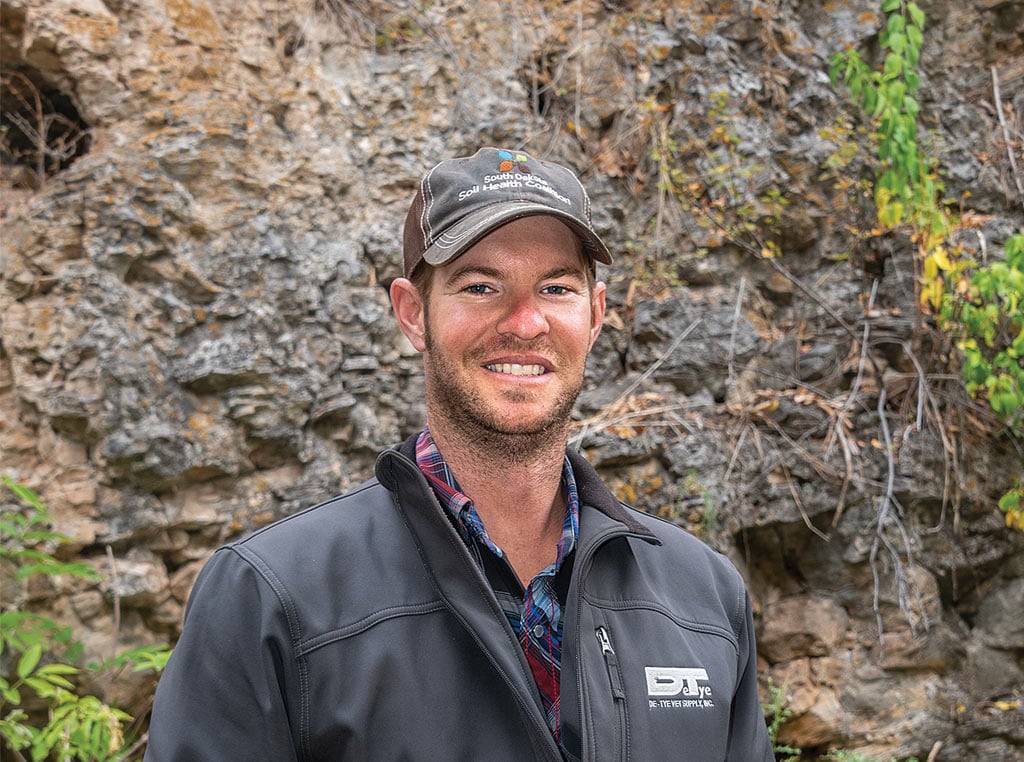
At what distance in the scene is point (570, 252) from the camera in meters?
1.83

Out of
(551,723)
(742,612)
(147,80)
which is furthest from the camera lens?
(147,80)

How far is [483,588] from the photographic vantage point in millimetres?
1567

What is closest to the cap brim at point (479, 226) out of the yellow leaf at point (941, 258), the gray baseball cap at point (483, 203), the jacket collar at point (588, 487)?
the gray baseball cap at point (483, 203)

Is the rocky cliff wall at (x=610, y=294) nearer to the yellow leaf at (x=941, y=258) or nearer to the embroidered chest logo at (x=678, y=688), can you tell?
the yellow leaf at (x=941, y=258)

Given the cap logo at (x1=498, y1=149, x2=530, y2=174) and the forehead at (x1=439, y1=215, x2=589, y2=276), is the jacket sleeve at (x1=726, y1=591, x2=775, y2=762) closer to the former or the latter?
the forehead at (x1=439, y1=215, x2=589, y2=276)

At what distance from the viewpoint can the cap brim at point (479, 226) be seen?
1.69 m

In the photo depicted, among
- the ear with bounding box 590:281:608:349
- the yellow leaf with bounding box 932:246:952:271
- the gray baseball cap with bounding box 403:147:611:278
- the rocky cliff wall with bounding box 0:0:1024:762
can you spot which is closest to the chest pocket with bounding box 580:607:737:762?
the ear with bounding box 590:281:608:349

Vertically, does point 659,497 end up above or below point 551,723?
below

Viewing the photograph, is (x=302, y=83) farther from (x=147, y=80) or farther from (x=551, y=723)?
(x=551, y=723)

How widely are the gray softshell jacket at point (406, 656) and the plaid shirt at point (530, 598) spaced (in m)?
0.06

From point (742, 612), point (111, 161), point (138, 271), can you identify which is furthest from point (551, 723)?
point (111, 161)

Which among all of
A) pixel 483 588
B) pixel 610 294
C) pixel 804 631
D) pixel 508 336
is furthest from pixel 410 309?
pixel 804 631

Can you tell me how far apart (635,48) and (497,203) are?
3.24m

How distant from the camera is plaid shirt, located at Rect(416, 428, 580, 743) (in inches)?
64.7
